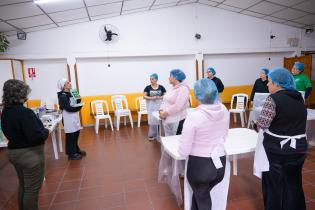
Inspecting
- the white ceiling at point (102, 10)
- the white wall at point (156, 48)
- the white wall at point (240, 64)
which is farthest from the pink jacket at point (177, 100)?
the white wall at point (240, 64)

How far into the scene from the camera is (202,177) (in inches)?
64.7

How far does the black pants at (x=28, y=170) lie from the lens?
1.88 m

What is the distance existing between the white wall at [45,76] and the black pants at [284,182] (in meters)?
5.84

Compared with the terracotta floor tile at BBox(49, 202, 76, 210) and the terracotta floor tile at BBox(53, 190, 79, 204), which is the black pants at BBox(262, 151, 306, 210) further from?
the terracotta floor tile at BBox(53, 190, 79, 204)

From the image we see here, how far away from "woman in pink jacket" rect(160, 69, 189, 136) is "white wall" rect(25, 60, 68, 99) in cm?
444

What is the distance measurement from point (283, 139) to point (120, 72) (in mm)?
5417

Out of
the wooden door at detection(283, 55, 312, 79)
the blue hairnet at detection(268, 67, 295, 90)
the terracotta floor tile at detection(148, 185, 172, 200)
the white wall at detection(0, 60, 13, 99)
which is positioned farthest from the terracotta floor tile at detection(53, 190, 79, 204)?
the wooden door at detection(283, 55, 312, 79)

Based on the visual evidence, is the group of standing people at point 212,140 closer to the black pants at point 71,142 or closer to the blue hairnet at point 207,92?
the blue hairnet at point 207,92

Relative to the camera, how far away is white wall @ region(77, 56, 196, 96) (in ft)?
21.0

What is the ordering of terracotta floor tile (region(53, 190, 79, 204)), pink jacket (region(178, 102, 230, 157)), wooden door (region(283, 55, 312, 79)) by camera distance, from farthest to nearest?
wooden door (region(283, 55, 312, 79)), terracotta floor tile (region(53, 190, 79, 204)), pink jacket (region(178, 102, 230, 157))

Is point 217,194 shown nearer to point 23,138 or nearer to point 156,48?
point 23,138

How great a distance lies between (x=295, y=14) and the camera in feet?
20.7

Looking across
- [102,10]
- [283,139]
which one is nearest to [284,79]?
[283,139]

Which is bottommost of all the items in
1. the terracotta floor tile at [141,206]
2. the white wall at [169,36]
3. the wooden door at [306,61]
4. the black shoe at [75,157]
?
the terracotta floor tile at [141,206]
